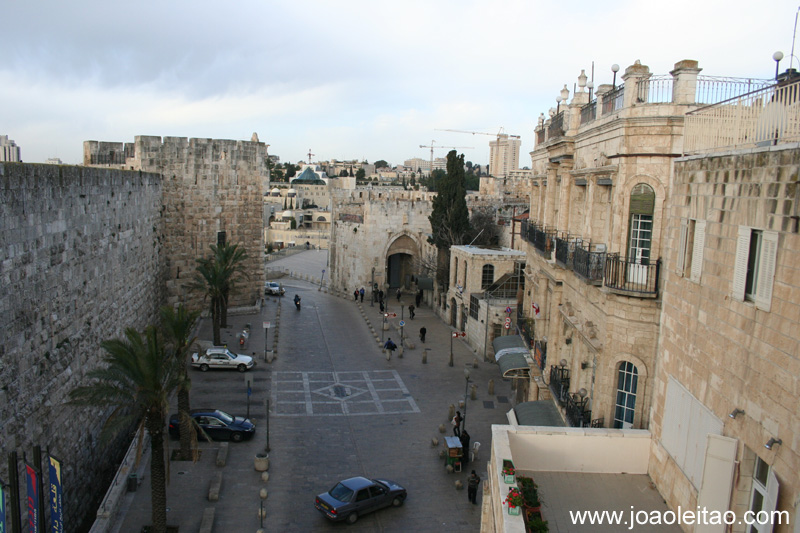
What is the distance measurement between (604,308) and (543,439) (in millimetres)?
2732

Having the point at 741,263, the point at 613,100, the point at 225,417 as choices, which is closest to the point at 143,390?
the point at 225,417

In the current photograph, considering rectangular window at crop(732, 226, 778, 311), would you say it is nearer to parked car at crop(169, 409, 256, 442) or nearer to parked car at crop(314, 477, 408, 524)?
parked car at crop(314, 477, 408, 524)

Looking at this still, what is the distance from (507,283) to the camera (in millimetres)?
25906

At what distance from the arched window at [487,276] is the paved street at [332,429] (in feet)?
10.2

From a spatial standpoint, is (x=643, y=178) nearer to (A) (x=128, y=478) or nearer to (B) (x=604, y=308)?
(B) (x=604, y=308)

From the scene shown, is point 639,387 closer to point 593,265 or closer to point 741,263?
point 593,265

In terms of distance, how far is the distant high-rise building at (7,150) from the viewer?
40.7 feet

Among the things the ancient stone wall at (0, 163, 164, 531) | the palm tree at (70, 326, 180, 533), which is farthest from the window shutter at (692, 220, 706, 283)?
the ancient stone wall at (0, 163, 164, 531)

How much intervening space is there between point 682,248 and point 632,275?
8.13ft

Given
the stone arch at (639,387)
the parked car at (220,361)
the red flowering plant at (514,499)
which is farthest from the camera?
the parked car at (220,361)

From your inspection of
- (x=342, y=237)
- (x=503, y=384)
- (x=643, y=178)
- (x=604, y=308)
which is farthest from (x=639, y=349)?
(x=342, y=237)

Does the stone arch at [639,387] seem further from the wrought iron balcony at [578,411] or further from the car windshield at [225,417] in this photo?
the car windshield at [225,417]

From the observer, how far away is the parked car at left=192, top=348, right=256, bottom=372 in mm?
21766

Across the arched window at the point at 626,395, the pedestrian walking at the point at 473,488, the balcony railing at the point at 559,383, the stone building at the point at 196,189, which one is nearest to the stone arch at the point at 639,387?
the arched window at the point at 626,395
